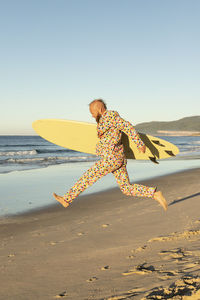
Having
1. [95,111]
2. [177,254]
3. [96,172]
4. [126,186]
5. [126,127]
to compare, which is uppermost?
[95,111]

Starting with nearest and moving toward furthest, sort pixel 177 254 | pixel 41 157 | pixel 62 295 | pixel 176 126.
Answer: pixel 62 295 → pixel 177 254 → pixel 41 157 → pixel 176 126

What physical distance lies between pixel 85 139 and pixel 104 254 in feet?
8.78

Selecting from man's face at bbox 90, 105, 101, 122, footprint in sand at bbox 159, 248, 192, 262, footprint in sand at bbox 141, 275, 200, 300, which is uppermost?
man's face at bbox 90, 105, 101, 122

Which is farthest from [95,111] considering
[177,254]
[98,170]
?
[177,254]

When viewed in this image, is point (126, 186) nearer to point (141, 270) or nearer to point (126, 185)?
point (126, 185)

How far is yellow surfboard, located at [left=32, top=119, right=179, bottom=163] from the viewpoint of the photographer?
5.29 m

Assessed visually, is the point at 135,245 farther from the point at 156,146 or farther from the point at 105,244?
the point at 156,146

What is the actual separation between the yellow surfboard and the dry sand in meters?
1.08

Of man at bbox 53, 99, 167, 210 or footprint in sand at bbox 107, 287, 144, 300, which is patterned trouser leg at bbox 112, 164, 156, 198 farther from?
footprint in sand at bbox 107, 287, 144, 300

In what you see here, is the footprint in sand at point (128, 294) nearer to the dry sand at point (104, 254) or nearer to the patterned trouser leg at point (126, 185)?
the dry sand at point (104, 254)

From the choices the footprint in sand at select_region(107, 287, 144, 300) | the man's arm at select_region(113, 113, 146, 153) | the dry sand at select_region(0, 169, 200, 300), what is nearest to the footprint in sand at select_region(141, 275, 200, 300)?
the dry sand at select_region(0, 169, 200, 300)

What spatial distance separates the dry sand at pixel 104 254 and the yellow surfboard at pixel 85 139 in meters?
1.08

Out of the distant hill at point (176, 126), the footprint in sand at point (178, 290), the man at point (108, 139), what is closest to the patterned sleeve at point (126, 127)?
the man at point (108, 139)

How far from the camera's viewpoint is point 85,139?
19.0 ft
